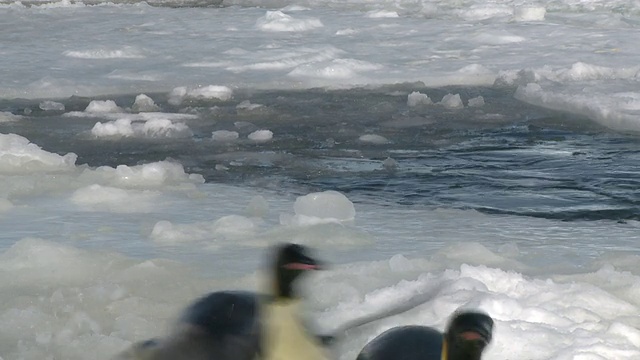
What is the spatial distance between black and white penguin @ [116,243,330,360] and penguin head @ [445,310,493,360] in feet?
1.49

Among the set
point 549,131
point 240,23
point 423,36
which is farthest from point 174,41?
point 549,131

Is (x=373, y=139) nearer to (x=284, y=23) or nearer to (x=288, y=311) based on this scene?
(x=288, y=311)

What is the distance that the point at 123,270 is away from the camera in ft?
13.4

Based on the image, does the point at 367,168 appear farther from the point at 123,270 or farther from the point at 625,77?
the point at 625,77

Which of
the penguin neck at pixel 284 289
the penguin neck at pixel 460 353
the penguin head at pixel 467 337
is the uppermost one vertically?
the penguin head at pixel 467 337

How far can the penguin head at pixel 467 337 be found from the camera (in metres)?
1.98

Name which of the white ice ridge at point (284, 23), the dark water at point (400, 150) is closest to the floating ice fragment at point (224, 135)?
the dark water at point (400, 150)

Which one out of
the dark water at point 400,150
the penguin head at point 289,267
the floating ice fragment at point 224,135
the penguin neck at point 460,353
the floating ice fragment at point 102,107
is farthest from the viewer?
the floating ice fragment at point 102,107

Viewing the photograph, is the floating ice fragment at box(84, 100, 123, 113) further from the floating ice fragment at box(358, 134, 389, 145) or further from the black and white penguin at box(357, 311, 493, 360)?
the black and white penguin at box(357, 311, 493, 360)

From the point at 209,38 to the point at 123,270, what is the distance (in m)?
8.29

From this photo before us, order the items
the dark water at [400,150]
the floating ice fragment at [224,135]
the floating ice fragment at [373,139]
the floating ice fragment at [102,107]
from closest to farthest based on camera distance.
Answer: the dark water at [400,150]
the floating ice fragment at [373,139]
the floating ice fragment at [224,135]
the floating ice fragment at [102,107]

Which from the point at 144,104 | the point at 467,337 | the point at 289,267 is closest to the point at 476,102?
the point at 144,104

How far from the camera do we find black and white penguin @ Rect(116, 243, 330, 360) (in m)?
2.39

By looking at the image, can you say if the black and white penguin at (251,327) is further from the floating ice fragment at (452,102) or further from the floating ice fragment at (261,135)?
the floating ice fragment at (452,102)
